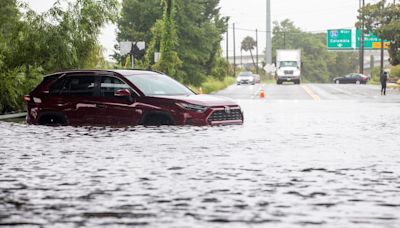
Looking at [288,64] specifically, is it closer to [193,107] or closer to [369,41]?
[369,41]

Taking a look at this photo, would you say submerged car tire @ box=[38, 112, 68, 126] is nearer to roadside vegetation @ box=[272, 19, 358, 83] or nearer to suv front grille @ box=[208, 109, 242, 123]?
suv front grille @ box=[208, 109, 242, 123]

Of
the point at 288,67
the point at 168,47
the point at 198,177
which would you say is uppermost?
the point at 168,47

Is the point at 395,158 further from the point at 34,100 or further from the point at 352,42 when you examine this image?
the point at 352,42

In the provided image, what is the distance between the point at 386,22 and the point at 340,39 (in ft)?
81.0

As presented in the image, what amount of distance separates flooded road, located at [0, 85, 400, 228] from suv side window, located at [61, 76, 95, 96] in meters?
0.84

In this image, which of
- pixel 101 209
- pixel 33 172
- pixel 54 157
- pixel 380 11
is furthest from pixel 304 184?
pixel 380 11

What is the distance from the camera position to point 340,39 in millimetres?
108188

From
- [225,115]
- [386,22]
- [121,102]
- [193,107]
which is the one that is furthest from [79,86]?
[386,22]

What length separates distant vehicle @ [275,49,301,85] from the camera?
87.5 m

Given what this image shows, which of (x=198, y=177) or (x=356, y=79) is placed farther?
(x=356, y=79)

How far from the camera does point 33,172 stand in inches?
503

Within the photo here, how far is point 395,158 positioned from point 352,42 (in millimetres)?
95216

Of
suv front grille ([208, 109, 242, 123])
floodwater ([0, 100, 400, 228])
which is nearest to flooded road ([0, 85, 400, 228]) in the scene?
floodwater ([0, 100, 400, 228])

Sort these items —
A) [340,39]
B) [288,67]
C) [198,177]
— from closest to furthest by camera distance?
[198,177] < [288,67] < [340,39]
